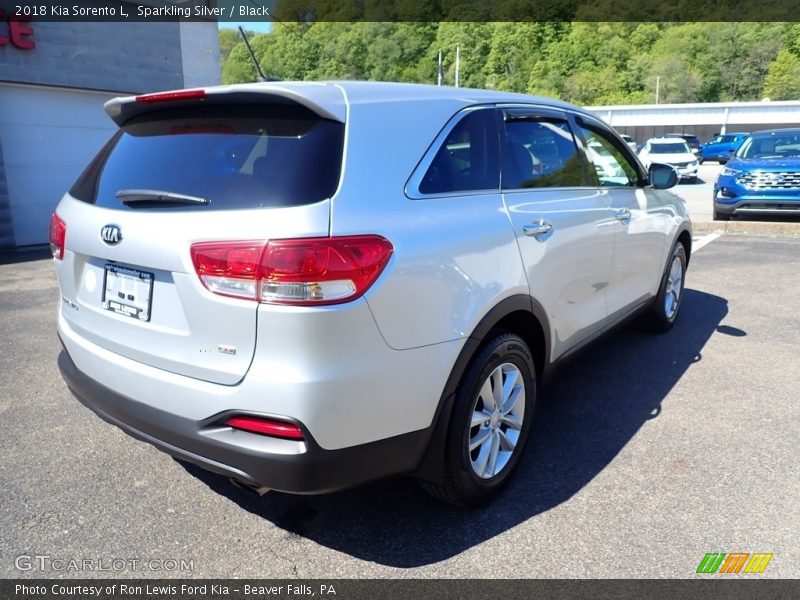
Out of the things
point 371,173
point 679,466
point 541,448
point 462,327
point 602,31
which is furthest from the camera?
point 602,31

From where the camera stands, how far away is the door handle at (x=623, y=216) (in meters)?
3.66

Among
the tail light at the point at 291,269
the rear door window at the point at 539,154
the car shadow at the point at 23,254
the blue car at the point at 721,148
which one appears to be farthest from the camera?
the blue car at the point at 721,148

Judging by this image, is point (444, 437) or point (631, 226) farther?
point (631, 226)

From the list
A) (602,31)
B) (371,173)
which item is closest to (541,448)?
(371,173)

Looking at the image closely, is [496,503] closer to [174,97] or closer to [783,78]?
[174,97]

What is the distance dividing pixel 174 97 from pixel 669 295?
413 cm

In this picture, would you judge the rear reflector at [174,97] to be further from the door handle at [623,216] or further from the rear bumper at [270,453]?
the door handle at [623,216]

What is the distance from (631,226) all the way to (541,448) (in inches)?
62.6

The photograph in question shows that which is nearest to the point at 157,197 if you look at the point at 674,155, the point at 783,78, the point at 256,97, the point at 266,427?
the point at 256,97

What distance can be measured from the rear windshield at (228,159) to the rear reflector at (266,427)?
0.69 m

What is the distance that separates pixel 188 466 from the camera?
299 cm

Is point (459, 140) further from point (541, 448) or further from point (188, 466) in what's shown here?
point (188, 466)

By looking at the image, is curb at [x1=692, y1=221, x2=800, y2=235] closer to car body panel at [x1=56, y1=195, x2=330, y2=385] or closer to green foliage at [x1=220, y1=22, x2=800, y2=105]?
car body panel at [x1=56, y1=195, x2=330, y2=385]

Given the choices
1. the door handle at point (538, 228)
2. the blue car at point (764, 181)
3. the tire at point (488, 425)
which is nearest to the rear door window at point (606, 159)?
the door handle at point (538, 228)
